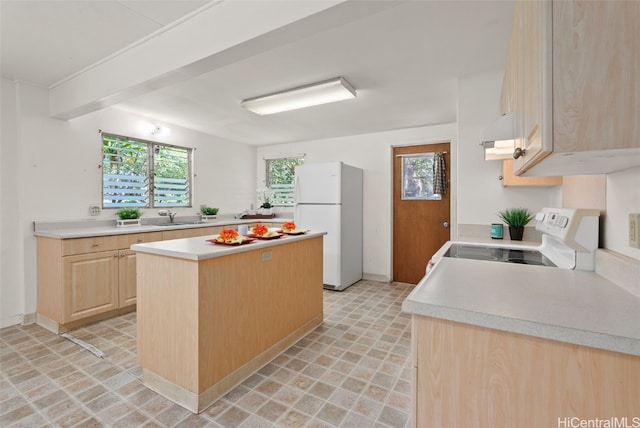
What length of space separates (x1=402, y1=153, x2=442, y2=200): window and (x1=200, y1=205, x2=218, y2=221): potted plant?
295cm

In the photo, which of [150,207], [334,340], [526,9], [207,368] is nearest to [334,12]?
[526,9]

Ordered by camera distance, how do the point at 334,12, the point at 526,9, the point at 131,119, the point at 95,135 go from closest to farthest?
1. the point at 526,9
2. the point at 334,12
3. the point at 95,135
4. the point at 131,119

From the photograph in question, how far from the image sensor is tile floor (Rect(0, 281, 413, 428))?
1.61 metres

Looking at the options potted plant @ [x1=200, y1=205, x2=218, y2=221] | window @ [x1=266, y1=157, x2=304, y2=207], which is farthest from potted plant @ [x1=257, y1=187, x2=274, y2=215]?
potted plant @ [x1=200, y1=205, x2=218, y2=221]

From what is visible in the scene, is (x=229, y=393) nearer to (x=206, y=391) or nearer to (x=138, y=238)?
(x=206, y=391)

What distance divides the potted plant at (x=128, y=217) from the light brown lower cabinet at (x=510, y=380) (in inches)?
143

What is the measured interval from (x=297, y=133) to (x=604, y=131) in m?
Result: 4.21

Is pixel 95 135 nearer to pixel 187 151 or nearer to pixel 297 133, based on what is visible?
pixel 187 151

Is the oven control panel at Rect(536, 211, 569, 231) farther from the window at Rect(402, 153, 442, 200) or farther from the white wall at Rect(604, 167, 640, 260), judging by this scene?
the window at Rect(402, 153, 442, 200)

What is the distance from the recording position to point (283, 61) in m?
2.29

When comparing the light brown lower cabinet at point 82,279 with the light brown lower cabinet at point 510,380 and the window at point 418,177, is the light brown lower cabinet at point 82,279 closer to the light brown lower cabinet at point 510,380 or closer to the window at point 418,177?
the light brown lower cabinet at point 510,380

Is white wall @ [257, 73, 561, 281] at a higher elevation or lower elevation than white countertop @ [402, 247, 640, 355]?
higher

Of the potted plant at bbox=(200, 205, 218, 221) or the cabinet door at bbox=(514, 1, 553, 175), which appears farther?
the potted plant at bbox=(200, 205, 218, 221)

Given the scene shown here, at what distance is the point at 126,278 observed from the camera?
3.10m
